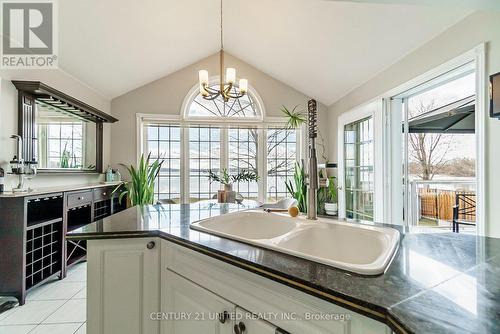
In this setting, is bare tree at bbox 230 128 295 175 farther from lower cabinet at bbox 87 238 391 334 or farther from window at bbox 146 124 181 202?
lower cabinet at bbox 87 238 391 334

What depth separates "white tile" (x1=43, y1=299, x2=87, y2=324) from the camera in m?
1.85

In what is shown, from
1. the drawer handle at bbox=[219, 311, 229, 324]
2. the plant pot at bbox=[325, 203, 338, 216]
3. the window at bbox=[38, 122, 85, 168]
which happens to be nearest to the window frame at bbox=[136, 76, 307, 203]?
the window at bbox=[38, 122, 85, 168]

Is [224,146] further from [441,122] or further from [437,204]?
[437,204]

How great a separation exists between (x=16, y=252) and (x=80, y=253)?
1.11m

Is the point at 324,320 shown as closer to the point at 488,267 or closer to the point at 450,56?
the point at 488,267

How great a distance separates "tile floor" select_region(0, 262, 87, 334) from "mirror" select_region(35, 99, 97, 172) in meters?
1.28

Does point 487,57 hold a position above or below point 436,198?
above

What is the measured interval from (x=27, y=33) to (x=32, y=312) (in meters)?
2.55

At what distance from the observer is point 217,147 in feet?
13.8

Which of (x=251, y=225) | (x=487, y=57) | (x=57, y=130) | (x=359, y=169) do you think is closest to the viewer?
(x=251, y=225)

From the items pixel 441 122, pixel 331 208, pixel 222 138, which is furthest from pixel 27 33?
pixel 441 122

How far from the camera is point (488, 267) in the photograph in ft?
2.18

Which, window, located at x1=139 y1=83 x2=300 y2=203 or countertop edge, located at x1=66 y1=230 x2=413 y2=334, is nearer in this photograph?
countertop edge, located at x1=66 y1=230 x2=413 y2=334

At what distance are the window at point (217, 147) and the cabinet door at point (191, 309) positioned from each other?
311 cm
